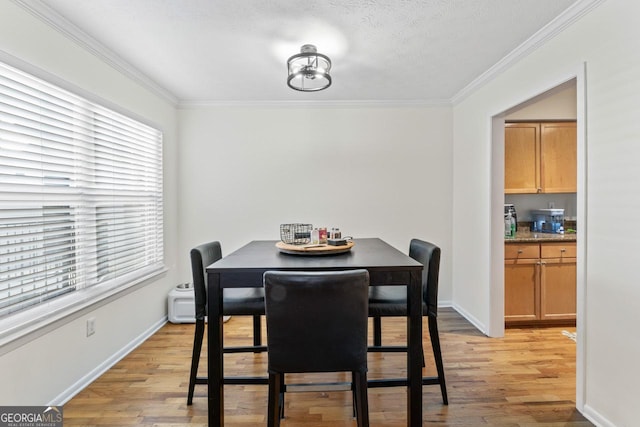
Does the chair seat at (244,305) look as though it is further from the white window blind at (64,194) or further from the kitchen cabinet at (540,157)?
the kitchen cabinet at (540,157)

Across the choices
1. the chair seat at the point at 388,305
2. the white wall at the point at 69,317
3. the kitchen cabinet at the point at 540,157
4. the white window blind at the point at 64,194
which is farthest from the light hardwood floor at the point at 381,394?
the kitchen cabinet at the point at 540,157

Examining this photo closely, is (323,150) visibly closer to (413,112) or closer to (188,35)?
(413,112)

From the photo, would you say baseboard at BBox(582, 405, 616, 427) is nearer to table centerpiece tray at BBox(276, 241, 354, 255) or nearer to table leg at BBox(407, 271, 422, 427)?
table leg at BBox(407, 271, 422, 427)

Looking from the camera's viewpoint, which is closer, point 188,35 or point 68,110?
point 68,110

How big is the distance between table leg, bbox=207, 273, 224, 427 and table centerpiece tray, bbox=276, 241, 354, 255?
1.84ft

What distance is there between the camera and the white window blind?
5.73 ft

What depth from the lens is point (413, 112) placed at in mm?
3926

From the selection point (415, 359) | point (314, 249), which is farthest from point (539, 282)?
point (314, 249)

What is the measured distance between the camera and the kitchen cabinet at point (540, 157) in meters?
3.52

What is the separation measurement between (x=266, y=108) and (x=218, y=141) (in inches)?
27.4

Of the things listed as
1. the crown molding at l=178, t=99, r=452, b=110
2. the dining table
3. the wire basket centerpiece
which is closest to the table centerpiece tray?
the wire basket centerpiece

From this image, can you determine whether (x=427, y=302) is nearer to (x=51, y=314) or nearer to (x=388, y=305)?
(x=388, y=305)

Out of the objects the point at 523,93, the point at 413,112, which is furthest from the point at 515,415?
the point at 413,112

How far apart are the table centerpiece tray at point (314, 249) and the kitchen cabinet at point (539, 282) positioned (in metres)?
2.06
